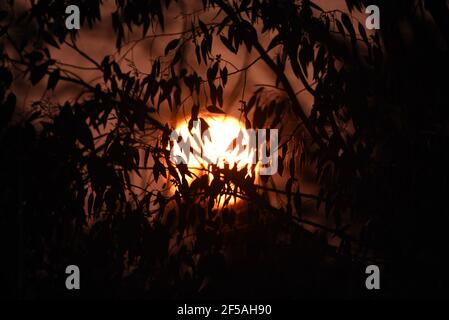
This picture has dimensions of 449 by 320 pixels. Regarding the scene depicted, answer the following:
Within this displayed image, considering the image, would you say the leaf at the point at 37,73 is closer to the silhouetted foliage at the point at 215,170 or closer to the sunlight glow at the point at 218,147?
the silhouetted foliage at the point at 215,170

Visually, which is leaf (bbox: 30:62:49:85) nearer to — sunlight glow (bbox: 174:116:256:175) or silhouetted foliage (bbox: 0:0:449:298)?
→ silhouetted foliage (bbox: 0:0:449:298)

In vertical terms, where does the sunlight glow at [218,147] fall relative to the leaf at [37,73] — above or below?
below

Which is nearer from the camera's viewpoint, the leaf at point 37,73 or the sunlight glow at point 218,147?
the leaf at point 37,73

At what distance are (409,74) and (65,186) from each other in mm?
1281

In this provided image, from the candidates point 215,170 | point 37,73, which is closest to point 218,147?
point 215,170

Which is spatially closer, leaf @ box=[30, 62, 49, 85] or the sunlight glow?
leaf @ box=[30, 62, 49, 85]

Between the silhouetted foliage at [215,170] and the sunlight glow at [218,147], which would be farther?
the sunlight glow at [218,147]

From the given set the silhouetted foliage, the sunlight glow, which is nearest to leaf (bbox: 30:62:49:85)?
the silhouetted foliage

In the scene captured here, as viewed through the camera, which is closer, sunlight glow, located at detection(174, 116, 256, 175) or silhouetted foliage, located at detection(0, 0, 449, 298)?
silhouetted foliage, located at detection(0, 0, 449, 298)

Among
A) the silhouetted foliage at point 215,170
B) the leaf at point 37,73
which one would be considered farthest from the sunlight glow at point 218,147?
the leaf at point 37,73

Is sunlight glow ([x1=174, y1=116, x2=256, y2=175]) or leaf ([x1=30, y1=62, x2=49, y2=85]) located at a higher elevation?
leaf ([x1=30, y1=62, x2=49, y2=85])

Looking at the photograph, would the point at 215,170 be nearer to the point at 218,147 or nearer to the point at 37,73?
the point at 218,147
